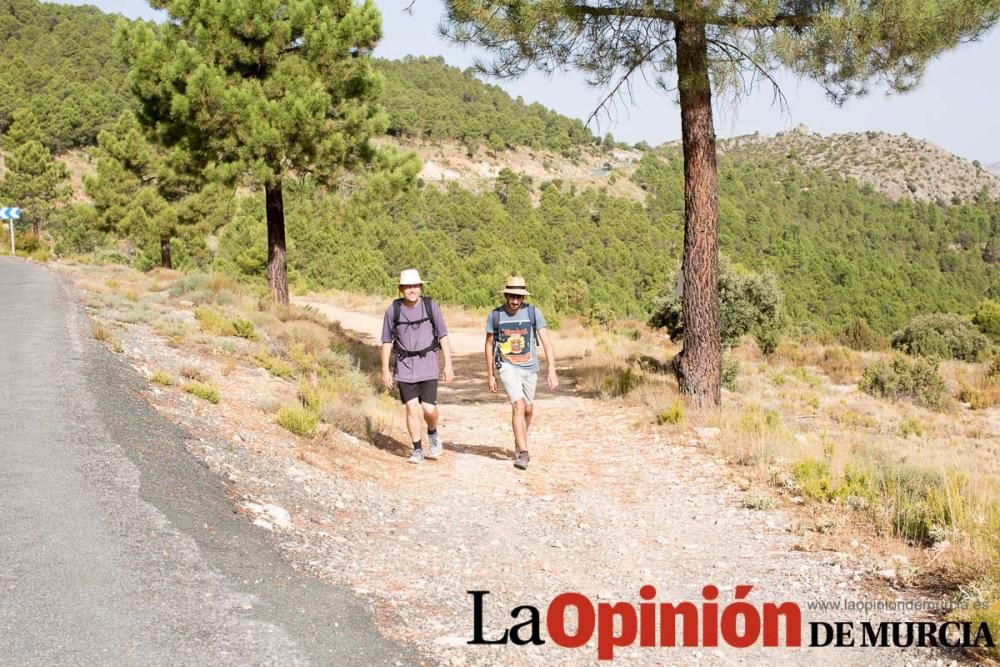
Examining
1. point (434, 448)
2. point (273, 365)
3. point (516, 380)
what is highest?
point (516, 380)

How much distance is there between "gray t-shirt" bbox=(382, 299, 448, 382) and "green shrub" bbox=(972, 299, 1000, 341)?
34675mm

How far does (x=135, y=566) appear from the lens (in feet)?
12.7

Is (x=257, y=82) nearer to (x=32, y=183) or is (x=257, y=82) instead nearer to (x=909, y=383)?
(x=909, y=383)

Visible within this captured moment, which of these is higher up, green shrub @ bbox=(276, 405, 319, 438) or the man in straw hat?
the man in straw hat

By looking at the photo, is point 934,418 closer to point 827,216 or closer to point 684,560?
point 684,560

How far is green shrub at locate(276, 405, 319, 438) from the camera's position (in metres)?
7.70

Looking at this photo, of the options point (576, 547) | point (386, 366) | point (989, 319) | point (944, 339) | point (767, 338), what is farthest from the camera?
point (989, 319)

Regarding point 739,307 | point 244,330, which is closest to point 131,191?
point 244,330

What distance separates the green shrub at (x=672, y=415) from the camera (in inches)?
373

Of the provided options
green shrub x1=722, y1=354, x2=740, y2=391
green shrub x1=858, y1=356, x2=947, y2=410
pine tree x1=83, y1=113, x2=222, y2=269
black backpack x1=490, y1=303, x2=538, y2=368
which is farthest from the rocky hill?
black backpack x1=490, y1=303, x2=538, y2=368

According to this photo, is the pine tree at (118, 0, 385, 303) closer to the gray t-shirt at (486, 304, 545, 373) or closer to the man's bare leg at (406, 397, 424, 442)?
the man's bare leg at (406, 397, 424, 442)

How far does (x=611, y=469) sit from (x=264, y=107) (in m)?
9.69

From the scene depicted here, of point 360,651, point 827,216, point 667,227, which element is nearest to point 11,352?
point 360,651

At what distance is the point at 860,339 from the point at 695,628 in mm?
28034
